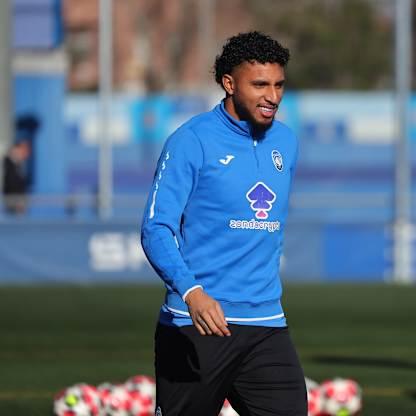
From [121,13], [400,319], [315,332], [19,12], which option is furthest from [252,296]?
[121,13]

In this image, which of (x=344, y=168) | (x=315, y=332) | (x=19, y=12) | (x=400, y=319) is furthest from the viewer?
(x=344, y=168)

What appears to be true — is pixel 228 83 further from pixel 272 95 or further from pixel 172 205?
pixel 172 205

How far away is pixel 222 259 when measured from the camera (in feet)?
18.5

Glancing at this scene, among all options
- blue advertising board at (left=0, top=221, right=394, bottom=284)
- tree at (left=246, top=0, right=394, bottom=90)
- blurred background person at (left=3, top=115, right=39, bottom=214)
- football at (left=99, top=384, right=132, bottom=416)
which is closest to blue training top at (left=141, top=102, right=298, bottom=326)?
football at (left=99, top=384, right=132, bottom=416)

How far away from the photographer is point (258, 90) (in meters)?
5.64

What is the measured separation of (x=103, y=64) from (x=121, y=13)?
49.8m

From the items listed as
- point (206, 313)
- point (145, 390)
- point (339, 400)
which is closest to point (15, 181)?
point (145, 390)

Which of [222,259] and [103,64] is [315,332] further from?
[103,64]

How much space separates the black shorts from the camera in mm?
5625

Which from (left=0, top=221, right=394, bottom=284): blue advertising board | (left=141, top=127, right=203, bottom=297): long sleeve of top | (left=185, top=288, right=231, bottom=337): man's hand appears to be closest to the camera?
(left=185, top=288, right=231, bottom=337): man's hand

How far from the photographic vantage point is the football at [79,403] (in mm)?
8930

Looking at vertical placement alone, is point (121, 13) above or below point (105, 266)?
above

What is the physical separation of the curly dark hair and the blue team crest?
1.21 feet

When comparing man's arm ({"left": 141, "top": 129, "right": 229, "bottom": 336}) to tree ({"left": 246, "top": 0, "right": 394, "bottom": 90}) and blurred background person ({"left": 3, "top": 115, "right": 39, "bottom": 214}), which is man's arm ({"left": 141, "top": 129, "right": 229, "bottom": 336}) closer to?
blurred background person ({"left": 3, "top": 115, "right": 39, "bottom": 214})
